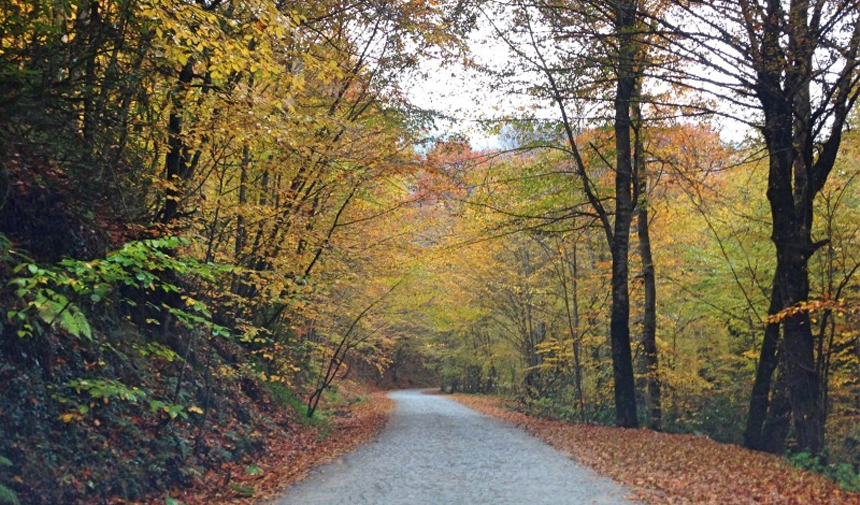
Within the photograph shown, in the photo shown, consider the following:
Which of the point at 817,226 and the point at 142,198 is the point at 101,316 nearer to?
the point at 142,198

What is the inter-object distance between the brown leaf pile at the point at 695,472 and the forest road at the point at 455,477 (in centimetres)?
39

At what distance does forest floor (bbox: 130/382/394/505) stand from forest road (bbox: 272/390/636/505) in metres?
0.35

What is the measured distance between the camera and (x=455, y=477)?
774 cm

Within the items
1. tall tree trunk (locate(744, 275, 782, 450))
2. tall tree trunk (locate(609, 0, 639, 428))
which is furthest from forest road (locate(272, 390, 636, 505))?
tall tree trunk (locate(744, 275, 782, 450))

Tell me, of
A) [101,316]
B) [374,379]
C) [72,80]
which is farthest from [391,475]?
[374,379]

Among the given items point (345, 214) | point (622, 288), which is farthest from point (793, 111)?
point (345, 214)

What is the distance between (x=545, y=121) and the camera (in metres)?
13.0

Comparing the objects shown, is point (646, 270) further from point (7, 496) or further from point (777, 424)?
point (7, 496)

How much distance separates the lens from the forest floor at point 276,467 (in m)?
6.41

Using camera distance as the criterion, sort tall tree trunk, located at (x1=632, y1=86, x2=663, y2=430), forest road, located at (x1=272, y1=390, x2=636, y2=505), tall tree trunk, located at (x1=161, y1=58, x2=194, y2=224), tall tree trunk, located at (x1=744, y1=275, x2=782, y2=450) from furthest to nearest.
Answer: tall tree trunk, located at (x1=632, y1=86, x2=663, y2=430), tall tree trunk, located at (x1=744, y1=275, x2=782, y2=450), tall tree trunk, located at (x1=161, y1=58, x2=194, y2=224), forest road, located at (x1=272, y1=390, x2=636, y2=505)

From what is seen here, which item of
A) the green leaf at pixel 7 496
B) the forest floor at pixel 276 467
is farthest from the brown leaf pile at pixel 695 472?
the green leaf at pixel 7 496

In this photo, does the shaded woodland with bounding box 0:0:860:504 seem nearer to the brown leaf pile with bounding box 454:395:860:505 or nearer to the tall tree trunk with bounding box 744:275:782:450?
the tall tree trunk with bounding box 744:275:782:450

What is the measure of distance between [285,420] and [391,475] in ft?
16.2

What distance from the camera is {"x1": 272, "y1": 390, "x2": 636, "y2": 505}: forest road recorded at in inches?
257
